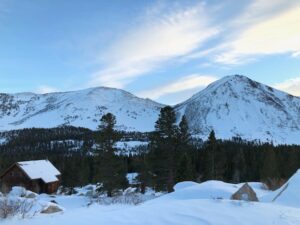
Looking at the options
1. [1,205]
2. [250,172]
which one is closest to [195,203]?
[1,205]

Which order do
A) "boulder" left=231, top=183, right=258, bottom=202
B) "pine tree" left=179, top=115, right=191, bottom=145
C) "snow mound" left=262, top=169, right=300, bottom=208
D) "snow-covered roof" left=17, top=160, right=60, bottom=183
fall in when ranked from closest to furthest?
1. "snow mound" left=262, top=169, right=300, bottom=208
2. "boulder" left=231, top=183, right=258, bottom=202
3. "pine tree" left=179, top=115, right=191, bottom=145
4. "snow-covered roof" left=17, top=160, right=60, bottom=183

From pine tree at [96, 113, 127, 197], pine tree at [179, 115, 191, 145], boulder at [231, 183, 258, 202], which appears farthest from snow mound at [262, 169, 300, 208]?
pine tree at [96, 113, 127, 197]

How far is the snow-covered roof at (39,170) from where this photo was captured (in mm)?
64500

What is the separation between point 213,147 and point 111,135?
17736 mm

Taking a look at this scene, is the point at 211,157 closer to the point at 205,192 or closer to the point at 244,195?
the point at 205,192

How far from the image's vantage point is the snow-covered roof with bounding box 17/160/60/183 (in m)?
64.5

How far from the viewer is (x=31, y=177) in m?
63.7

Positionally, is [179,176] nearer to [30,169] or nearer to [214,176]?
[214,176]

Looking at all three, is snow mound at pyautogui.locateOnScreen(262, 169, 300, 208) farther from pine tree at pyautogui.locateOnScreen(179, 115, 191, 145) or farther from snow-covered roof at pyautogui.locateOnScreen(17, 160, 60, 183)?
snow-covered roof at pyautogui.locateOnScreen(17, 160, 60, 183)

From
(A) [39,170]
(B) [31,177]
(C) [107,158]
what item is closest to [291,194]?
(C) [107,158]

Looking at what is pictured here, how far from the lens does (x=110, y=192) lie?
156 feet

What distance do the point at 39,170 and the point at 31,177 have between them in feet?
12.5

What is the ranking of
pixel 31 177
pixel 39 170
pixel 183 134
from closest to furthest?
pixel 183 134 → pixel 31 177 → pixel 39 170

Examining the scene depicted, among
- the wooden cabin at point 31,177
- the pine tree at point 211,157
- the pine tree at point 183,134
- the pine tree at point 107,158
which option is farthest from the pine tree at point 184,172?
the wooden cabin at point 31,177
